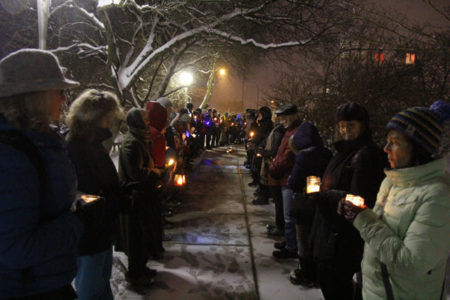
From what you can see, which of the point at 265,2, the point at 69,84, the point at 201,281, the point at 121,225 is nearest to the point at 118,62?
the point at 265,2

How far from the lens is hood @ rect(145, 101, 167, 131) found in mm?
4453

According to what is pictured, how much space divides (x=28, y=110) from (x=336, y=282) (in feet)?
8.08

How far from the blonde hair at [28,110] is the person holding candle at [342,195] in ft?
6.26

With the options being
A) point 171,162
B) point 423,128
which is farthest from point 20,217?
point 171,162

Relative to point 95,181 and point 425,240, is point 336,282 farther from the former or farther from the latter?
point 95,181

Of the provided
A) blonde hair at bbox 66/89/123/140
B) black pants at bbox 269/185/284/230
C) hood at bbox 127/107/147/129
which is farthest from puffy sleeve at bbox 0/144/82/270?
black pants at bbox 269/185/284/230

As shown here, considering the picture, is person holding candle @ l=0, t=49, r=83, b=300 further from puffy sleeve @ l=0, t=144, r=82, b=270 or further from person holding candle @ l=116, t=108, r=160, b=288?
person holding candle @ l=116, t=108, r=160, b=288

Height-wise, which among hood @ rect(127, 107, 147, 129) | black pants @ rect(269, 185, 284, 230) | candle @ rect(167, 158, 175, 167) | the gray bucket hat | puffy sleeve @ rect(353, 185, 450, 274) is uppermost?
the gray bucket hat

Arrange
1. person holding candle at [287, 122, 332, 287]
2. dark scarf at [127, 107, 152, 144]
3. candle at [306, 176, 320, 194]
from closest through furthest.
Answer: candle at [306, 176, 320, 194] → dark scarf at [127, 107, 152, 144] → person holding candle at [287, 122, 332, 287]

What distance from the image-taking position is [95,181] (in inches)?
94.1

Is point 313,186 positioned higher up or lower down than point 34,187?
lower down

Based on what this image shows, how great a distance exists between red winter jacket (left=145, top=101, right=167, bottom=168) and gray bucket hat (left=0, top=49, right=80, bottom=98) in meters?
2.64

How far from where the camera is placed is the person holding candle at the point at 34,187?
4.38 feet

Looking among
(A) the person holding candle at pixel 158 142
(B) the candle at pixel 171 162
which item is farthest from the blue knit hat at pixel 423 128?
(B) the candle at pixel 171 162
